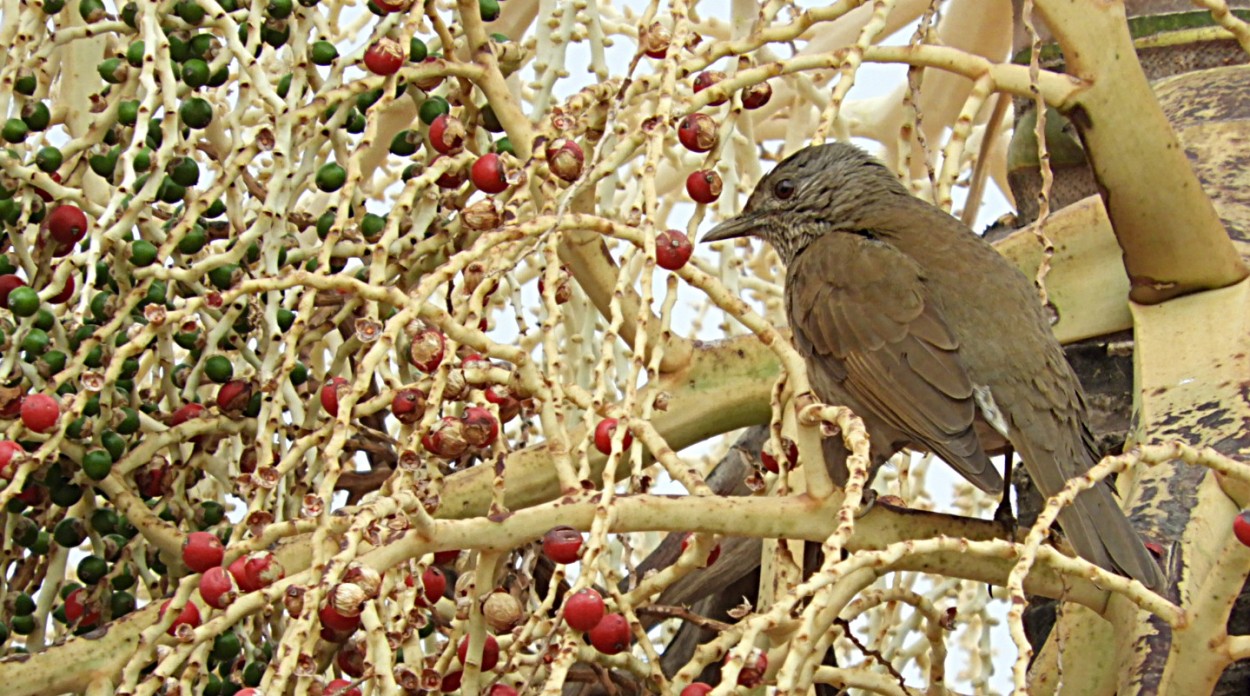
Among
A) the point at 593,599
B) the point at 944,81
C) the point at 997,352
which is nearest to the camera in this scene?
the point at 593,599

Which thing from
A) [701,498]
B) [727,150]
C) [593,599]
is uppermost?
[727,150]

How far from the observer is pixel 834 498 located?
6.53 feet

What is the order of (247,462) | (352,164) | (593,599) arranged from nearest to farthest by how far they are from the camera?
(593,599), (352,164), (247,462)

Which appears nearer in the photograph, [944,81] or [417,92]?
[417,92]

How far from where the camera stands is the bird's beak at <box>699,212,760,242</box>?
10.7 feet

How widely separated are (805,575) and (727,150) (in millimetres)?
1023

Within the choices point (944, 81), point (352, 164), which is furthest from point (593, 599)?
point (944, 81)

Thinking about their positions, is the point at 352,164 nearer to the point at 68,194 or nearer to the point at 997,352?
the point at 68,194

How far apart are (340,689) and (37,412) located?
57cm

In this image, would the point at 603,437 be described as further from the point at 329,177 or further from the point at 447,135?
the point at 329,177

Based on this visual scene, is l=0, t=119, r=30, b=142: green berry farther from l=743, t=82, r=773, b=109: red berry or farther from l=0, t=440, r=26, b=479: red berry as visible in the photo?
l=743, t=82, r=773, b=109: red berry

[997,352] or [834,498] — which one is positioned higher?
[997,352]

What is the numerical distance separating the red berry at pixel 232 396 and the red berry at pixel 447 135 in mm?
443

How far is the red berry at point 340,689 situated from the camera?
5.84 feet
